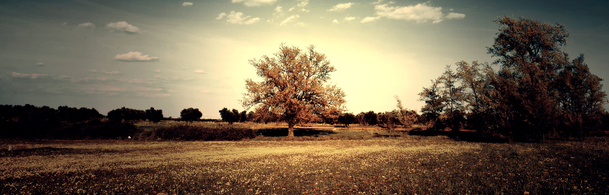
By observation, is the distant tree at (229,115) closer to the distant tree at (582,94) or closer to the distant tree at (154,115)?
the distant tree at (154,115)

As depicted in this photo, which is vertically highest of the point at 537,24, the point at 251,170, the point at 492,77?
the point at 537,24

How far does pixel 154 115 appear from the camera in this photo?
536 feet

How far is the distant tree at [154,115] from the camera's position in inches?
6333

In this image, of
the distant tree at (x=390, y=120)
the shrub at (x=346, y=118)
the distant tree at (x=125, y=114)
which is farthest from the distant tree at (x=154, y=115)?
the distant tree at (x=390, y=120)

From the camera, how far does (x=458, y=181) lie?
11344mm

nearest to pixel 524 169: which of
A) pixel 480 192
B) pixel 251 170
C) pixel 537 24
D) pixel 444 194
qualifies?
pixel 480 192

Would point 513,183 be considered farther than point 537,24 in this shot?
No

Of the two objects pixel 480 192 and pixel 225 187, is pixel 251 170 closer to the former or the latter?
pixel 225 187

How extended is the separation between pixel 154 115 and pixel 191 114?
26.3 metres

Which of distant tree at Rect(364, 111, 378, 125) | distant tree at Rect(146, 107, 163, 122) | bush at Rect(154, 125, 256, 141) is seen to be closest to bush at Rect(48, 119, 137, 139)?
bush at Rect(154, 125, 256, 141)

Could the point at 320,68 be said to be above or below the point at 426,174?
above

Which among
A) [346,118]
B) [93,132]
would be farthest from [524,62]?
[346,118]

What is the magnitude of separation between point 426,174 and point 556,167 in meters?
7.35

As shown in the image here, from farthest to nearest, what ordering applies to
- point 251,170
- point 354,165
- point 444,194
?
point 354,165 < point 251,170 < point 444,194
